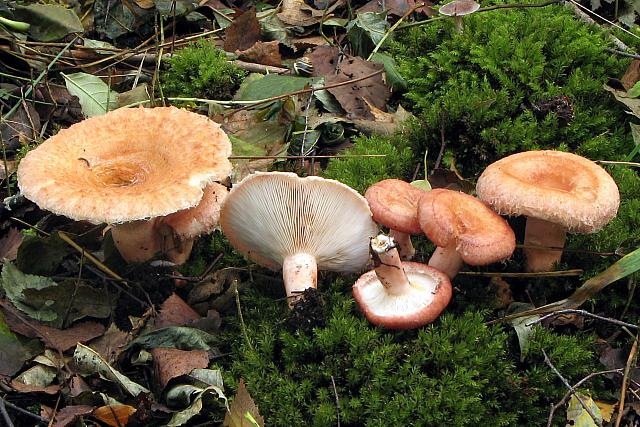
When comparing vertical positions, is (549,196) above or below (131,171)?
above

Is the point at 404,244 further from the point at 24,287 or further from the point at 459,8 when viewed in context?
the point at 459,8

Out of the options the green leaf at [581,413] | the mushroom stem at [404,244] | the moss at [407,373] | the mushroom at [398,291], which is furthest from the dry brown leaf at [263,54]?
the green leaf at [581,413]

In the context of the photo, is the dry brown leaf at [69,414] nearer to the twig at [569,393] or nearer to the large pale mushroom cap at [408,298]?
the large pale mushroom cap at [408,298]

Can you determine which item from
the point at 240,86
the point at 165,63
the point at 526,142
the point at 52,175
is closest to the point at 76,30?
the point at 165,63

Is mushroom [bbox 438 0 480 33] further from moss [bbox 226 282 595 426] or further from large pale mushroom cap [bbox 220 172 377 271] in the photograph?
moss [bbox 226 282 595 426]

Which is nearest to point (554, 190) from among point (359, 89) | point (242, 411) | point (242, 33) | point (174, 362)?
point (242, 411)

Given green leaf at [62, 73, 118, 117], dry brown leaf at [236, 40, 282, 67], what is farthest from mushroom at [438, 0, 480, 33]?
green leaf at [62, 73, 118, 117]
